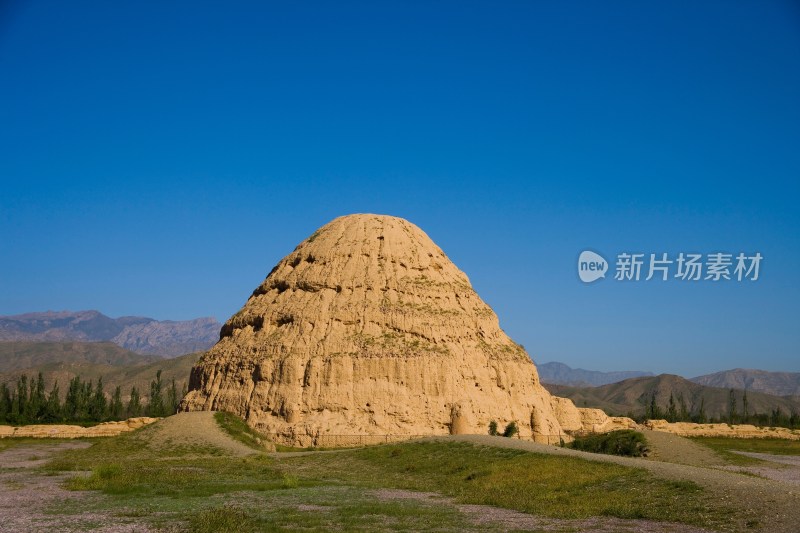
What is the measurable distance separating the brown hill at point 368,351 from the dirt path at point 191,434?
13.6 ft

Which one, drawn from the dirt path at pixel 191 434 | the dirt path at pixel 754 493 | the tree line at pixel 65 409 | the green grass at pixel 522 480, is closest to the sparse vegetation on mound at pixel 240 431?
the dirt path at pixel 191 434

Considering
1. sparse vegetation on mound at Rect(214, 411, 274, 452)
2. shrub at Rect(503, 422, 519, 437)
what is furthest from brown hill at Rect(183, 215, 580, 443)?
shrub at Rect(503, 422, 519, 437)

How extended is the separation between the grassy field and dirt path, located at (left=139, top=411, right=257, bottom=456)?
2580mm

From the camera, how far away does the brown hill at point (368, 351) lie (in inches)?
2060

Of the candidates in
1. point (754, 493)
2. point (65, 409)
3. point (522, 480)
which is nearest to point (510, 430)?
point (522, 480)

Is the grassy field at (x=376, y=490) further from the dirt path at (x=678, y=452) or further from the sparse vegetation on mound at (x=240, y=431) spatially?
the dirt path at (x=678, y=452)

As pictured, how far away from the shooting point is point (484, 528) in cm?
1900

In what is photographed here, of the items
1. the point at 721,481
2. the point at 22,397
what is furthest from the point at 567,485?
the point at 22,397

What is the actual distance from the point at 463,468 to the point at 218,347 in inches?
1318

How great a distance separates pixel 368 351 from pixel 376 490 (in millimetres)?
25230

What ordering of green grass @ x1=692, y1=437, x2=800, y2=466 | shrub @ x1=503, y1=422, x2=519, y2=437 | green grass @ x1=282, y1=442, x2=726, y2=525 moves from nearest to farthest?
green grass @ x1=282, y1=442, x2=726, y2=525 → green grass @ x1=692, y1=437, x2=800, y2=466 → shrub @ x1=503, y1=422, x2=519, y2=437

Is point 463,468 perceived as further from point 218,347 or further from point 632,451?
point 218,347

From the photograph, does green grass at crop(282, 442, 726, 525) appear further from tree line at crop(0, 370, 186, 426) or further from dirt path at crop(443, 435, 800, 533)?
tree line at crop(0, 370, 186, 426)

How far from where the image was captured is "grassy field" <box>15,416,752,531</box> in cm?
1997
